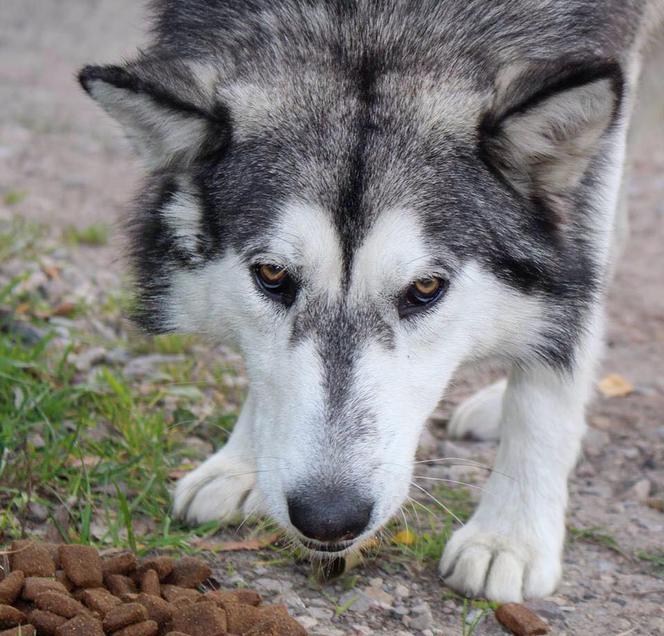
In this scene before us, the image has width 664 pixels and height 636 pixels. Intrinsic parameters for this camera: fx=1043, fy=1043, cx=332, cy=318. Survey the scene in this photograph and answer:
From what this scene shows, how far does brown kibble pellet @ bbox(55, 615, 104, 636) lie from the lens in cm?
280

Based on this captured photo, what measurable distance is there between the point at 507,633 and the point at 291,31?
2.10 meters

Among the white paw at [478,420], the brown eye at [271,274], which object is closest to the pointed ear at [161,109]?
the brown eye at [271,274]

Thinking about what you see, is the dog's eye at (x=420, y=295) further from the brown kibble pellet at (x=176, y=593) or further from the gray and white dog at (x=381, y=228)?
the brown kibble pellet at (x=176, y=593)

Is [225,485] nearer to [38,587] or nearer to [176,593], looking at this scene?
[176,593]

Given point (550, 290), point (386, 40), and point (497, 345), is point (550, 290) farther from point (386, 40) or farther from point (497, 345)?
point (386, 40)

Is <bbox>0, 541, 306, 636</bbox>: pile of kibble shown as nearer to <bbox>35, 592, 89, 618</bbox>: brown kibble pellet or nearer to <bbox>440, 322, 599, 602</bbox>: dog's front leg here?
<bbox>35, 592, 89, 618</bbox>: brown kibble pellet

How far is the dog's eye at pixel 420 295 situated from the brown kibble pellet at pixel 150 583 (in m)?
1.09

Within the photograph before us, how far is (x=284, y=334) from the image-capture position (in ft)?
10.5

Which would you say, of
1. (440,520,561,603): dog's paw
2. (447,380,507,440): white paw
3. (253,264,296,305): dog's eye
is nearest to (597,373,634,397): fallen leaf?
(447,380,507,440): white paw

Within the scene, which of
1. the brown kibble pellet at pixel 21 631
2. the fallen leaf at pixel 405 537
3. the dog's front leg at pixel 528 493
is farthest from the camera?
the fallen leaf at pixel 405 537

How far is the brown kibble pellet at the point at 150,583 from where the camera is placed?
3.12m

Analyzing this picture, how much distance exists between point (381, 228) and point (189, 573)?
1.24m

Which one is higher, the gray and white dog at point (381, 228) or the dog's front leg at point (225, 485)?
the gray and white dog at point (381, 228)

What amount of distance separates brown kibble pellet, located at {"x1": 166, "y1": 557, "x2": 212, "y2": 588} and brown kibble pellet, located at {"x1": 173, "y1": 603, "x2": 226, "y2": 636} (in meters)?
0.33
